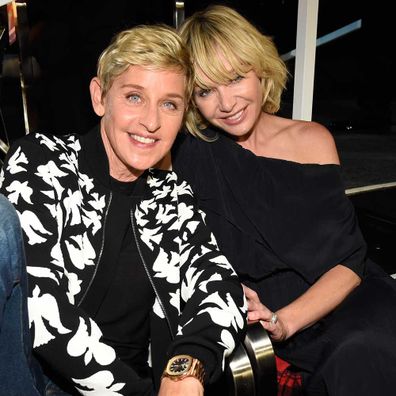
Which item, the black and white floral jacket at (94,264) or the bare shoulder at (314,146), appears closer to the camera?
the black and white floral jacket at (94,264)

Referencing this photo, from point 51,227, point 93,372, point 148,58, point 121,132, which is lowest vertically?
point 93,372

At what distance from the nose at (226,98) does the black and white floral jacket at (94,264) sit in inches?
13.5

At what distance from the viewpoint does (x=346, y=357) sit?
152 cm

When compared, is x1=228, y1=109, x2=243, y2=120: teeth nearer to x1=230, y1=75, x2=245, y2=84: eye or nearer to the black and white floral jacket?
x1=230, y1=75, x2=245, y2=84: eye

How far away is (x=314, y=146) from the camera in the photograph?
1924 mm

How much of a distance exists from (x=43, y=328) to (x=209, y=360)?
38cm

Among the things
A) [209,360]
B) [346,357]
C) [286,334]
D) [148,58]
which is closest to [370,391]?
[346,357]

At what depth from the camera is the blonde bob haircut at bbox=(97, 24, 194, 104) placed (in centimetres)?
134

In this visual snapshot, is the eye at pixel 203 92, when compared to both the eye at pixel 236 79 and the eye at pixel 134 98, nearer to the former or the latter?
the eye at pixel 236 79

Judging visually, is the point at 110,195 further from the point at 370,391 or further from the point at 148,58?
the point at 370,391

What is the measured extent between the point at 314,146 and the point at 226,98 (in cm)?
38

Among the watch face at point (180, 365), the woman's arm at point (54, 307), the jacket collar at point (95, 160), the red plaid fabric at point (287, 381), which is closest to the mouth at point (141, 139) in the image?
the jacket collar at point (95, 160)

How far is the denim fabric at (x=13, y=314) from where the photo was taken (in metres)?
0.81

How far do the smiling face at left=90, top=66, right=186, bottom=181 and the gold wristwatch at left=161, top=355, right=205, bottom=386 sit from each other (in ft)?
1.65
